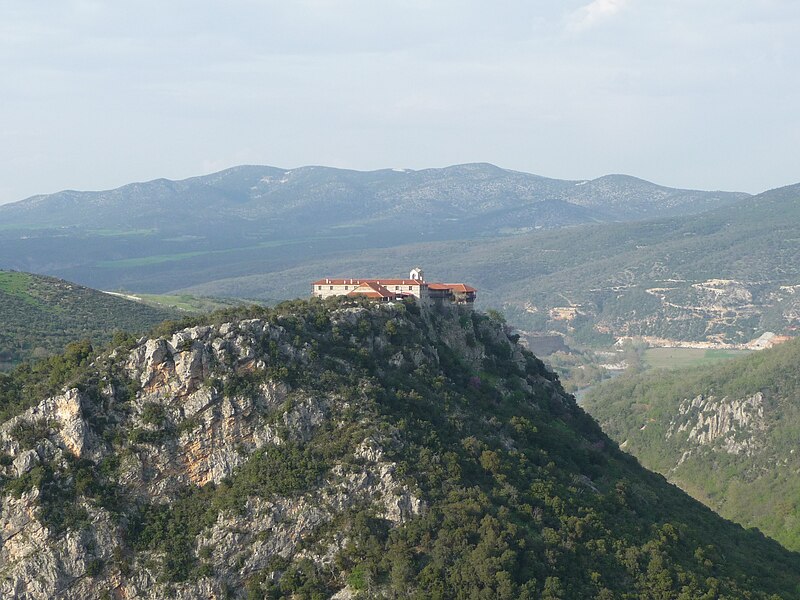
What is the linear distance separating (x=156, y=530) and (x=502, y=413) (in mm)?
28068

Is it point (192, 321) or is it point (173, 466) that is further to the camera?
point (192, 321)

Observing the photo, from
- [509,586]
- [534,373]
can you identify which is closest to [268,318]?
[509,586]

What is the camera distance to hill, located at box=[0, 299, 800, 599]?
66500 millimetres

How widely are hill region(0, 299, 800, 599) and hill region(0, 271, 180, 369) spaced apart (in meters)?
48.4

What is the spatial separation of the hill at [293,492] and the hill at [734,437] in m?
66.2

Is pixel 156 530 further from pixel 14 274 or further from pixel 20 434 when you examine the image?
pixel 14 274

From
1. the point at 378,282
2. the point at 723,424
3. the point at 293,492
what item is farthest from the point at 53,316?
the point at 723,424

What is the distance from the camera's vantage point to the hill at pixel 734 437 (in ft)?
482

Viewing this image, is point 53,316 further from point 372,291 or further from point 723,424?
point 723,424

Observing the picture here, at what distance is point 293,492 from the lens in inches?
2724

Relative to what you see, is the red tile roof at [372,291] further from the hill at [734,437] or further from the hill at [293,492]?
the hill at [734,437]

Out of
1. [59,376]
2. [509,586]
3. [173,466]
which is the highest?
[59,376]

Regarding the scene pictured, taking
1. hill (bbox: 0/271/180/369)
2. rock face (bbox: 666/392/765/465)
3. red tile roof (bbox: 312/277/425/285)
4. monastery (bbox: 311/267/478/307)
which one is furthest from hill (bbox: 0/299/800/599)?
rock face (bbox: 666/392/765/465)

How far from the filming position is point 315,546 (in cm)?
6725
